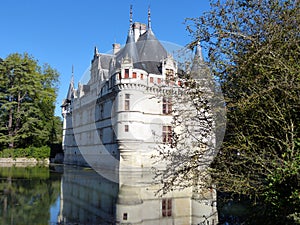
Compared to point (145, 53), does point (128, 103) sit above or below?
below

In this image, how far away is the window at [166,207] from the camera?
25.3 feet

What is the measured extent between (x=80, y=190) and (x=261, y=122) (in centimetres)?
872

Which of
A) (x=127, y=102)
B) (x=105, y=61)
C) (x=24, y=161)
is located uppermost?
(x=105, y=61)

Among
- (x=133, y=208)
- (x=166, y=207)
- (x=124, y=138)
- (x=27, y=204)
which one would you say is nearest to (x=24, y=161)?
(x=124, y=138)

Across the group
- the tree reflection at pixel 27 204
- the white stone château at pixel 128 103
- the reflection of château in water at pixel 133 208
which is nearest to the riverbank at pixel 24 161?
the white stone château at pixel 128 103

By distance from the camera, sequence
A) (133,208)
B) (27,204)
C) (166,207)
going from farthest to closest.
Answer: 1. (27,204)
2. (166,207)
3. (133,208)

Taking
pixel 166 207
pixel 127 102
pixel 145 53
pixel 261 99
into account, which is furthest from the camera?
pixel 145 53

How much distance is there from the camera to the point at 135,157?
1902cm

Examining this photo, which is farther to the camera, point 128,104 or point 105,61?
point 105,61

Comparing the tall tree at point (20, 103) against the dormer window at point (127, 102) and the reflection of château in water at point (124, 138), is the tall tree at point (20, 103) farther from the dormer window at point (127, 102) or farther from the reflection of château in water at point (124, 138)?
the dormer window at point (127, 102)

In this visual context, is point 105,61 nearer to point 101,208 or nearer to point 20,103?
point 20,103

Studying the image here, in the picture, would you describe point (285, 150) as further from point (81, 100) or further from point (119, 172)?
point (81, 100)

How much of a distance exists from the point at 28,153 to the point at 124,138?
16.9 meters

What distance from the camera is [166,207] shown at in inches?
330
